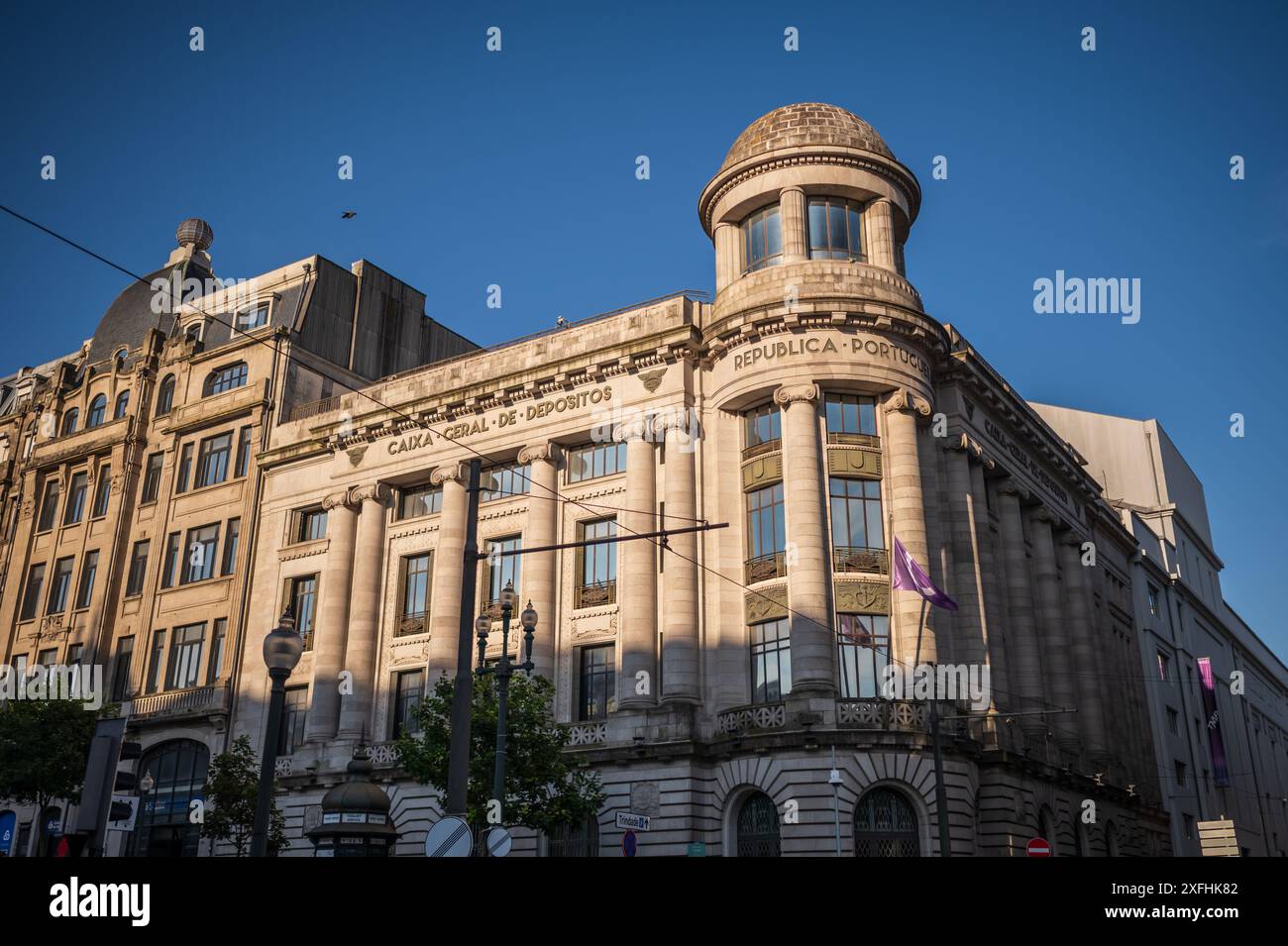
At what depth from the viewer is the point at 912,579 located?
31453 mm

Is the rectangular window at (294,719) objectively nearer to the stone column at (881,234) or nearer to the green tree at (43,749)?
the green tree at (43,749)

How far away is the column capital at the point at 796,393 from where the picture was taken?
35125mm

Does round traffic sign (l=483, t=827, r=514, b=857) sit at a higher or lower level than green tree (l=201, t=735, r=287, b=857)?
lower

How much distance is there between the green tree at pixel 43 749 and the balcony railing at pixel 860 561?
2666 cm

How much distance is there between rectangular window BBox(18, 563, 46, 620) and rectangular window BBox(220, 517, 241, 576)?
1303 centimetres

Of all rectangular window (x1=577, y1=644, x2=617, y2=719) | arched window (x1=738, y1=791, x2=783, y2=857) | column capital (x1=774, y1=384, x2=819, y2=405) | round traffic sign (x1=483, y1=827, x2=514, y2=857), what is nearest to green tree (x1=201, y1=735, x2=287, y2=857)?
rectangular window (x1=577, y1=644, x2=617, y2=719)

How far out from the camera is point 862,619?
1335 inches

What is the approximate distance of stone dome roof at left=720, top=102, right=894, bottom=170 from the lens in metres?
38.7

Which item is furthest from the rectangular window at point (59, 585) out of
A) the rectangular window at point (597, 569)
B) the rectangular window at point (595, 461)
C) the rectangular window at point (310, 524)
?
the rectangular window at point (597, 569)

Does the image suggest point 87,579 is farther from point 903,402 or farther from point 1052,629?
point 1052,629

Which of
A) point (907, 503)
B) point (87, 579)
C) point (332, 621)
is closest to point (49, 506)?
point (87, 579)

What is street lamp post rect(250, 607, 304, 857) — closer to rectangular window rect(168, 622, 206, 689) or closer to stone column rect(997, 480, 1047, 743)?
stone column rect(997, 480, 1047, 743)
